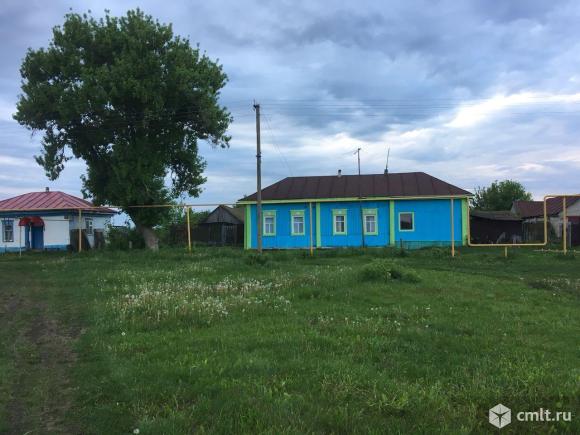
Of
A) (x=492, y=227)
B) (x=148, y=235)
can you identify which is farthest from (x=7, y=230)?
(x=492, y=227)

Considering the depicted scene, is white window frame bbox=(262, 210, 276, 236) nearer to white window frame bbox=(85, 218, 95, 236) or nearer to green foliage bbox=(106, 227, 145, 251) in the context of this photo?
green foliage bbox=(106, 227, 145, 251)

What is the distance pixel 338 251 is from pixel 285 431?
18.1 m

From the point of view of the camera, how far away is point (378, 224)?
2981 centimetres

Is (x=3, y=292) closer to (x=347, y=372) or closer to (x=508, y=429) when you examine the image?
(x=347, y=372)

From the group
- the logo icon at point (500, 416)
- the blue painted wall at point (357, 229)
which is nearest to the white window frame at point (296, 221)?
the blue painted wall at point (357, 229)

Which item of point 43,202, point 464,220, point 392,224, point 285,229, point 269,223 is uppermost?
point 43,202

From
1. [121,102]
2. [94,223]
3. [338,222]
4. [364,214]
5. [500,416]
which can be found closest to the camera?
[500,416]

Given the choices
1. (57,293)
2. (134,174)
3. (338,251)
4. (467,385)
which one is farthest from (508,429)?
(134,174)

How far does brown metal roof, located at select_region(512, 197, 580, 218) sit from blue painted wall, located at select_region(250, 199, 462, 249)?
19373 millimetres

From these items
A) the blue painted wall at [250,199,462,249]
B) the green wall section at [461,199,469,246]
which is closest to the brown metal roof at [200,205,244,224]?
the blue painted wall at [250,199,462,249]

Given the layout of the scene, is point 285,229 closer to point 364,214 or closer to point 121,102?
point 364,214

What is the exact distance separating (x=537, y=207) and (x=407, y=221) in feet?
89.7

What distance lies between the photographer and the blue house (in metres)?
28.9

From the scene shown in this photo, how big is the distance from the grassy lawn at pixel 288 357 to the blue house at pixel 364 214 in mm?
18060
